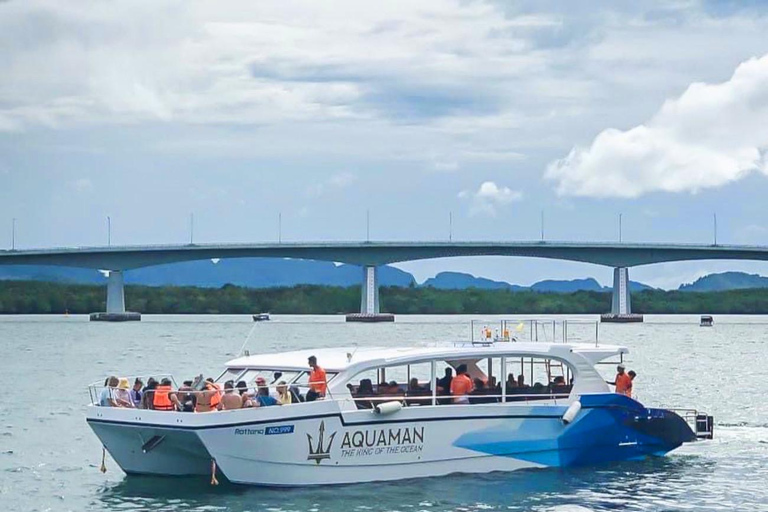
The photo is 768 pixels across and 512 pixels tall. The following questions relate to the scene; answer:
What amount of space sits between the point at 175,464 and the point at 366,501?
345 cm

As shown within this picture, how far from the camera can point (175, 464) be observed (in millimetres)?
23172

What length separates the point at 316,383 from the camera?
2238 cm

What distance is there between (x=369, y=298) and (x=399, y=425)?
104 metres

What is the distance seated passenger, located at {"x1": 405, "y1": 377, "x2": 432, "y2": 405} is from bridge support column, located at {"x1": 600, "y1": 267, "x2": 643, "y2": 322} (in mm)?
100291

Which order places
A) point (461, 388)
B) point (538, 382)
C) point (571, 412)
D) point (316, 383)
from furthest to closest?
point (538, 382), point (571, 412), point (461, 388), point (316, 383)

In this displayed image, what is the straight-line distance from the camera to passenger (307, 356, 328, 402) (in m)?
22.4

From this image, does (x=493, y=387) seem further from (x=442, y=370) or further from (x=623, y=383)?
(x=623, y=383)

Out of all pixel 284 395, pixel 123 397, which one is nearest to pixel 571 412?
pixel 284 395

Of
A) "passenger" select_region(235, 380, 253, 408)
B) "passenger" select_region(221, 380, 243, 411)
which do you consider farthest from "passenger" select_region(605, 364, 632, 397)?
"passenger" select_region(221, 380, 243, 411)

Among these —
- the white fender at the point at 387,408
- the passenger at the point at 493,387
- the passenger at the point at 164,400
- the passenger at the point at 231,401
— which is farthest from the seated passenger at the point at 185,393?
the passenger at the point at 493,387

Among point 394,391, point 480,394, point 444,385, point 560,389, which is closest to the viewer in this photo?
point 394,391

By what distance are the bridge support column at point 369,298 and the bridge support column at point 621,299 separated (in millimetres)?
21340

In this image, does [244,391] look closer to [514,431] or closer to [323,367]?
[323,367]

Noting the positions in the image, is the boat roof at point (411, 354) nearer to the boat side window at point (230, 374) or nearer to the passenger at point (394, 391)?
the boat side window at point (230, 374)
